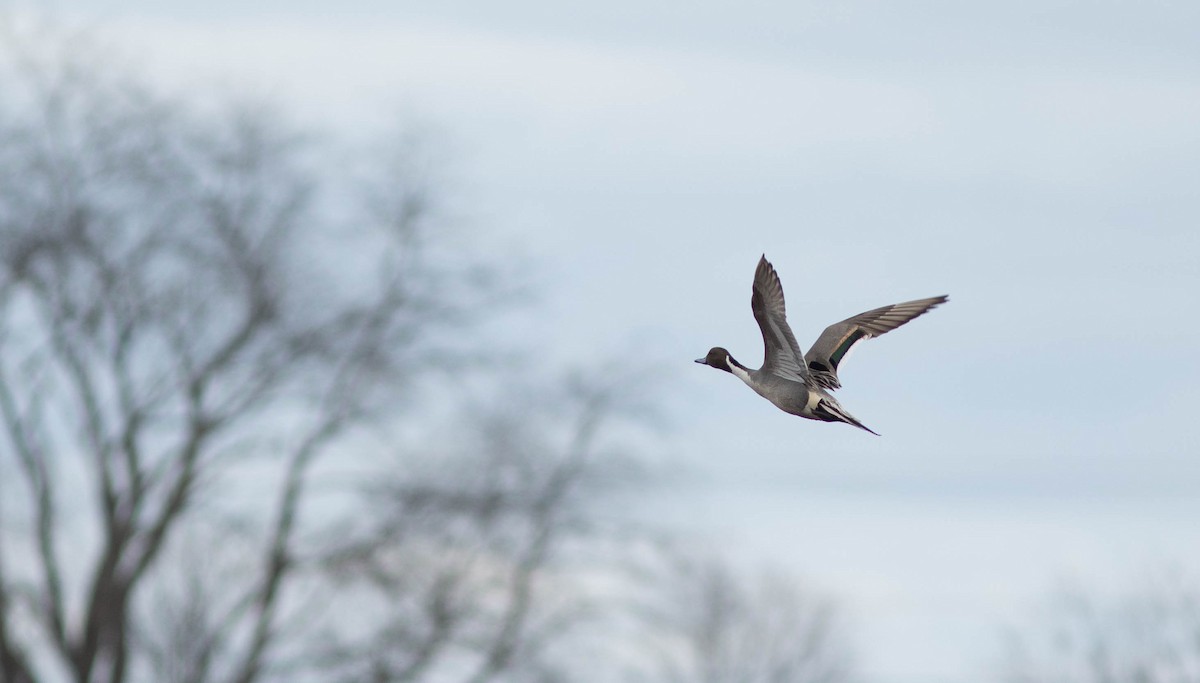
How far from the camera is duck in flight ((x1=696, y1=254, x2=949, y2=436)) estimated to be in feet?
8.30

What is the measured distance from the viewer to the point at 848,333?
3.01m

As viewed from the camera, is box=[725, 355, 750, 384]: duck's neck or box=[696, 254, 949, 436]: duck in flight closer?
box=[696, 254, 949, 436]: duck in flight

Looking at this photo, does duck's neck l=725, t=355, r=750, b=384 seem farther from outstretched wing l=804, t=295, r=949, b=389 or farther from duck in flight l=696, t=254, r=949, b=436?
outstretched wing l=804, t=295, r=949, b=389

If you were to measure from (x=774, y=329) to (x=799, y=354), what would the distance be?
12 cm

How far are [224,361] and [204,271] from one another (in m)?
1.23

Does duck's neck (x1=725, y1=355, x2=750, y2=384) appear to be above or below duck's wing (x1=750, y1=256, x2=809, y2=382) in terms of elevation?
below

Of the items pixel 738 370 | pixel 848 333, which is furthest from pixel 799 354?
pixel 848 333

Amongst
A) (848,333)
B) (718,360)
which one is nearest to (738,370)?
(718,360)

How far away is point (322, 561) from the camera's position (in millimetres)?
20156

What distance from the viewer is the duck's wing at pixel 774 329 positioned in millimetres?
2709

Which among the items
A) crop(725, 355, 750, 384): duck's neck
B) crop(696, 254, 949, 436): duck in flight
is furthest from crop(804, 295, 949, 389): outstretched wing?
crop(725, 355, 750, 384): duck's neck

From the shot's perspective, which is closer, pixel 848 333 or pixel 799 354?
pixel 799 354

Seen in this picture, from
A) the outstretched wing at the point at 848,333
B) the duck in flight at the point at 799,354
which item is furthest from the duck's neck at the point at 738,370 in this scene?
the outstretched wing at the point at 848,333

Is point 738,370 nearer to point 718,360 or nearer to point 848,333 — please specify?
point 718,360
